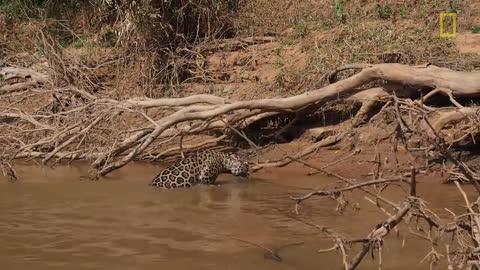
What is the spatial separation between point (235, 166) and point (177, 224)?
92.3 inches

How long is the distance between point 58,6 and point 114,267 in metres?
9.52

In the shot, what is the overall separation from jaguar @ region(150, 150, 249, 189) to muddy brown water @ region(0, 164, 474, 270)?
14 cm

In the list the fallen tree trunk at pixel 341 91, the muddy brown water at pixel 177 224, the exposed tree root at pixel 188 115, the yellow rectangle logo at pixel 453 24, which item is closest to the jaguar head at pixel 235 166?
the muddy brown water at pixel 177 224

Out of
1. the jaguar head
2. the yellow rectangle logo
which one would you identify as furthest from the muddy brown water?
the yellow rectangle logo

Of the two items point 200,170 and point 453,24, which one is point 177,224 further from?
point 453,24

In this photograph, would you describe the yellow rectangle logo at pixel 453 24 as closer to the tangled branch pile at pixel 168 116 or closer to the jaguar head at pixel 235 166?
the tangled branch pile at pixel 168 116

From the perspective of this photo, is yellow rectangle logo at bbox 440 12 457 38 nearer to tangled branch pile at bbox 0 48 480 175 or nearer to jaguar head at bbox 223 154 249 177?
tangled branch pile at bbox 0 48 480 175

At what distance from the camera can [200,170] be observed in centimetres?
830

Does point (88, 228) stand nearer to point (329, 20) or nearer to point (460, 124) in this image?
point (460, 124)

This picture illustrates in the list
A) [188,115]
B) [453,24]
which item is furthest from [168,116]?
[453,24]

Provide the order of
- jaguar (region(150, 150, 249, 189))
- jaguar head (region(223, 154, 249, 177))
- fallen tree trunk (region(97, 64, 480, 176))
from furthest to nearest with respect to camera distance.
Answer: jaguar head (region(223, 154, 249, 177)), fallen tree trunk (region(97, 64, 480, 176)), jaguar (region(150, 150, 249, 189))

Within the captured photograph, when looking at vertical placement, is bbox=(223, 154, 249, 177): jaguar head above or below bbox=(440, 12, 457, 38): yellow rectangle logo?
below

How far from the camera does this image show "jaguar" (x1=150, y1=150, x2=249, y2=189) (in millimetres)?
8023

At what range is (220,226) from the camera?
6.22 metres
